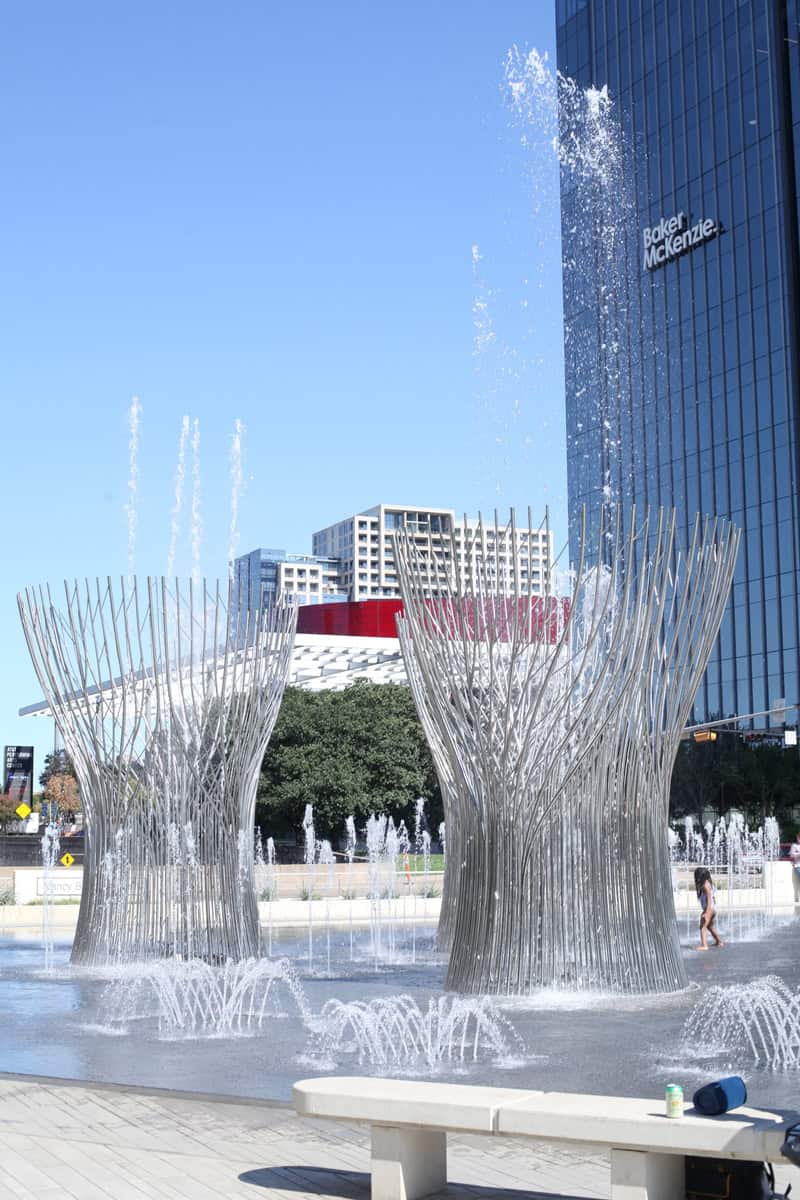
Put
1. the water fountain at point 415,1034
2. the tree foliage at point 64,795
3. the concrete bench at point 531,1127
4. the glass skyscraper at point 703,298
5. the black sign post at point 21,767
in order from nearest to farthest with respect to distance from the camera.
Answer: the concrete bench at point 531,1127
the water fountain at point 415,1034
the glass skyscraper at point 703,298
the black sign post at point 21,767
the tree foliage at point 64,795

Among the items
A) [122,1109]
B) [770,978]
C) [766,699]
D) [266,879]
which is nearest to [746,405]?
[766,699]

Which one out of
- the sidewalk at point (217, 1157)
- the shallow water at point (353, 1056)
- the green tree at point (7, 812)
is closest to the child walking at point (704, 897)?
the shallow water at point (353, 1056)

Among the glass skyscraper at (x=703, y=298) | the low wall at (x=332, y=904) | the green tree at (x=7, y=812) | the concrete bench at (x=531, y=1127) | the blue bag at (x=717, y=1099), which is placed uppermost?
the glass skyscraper at (x=703, y=298)

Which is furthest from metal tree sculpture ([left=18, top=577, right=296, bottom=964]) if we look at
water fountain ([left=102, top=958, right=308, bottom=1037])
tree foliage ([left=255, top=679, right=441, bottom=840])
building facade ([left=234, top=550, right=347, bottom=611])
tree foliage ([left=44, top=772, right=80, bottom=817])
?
building facade ([left=234, top=550, right=347, bottom=611])

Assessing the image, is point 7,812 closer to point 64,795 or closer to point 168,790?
point 64,795

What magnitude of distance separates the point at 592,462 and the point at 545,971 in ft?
167

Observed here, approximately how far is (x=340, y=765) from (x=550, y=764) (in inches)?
1262

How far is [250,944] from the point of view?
45.5 feet

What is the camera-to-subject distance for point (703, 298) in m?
53.2

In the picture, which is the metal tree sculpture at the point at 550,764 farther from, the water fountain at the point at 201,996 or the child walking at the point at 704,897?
the child walking at the point at 704,897

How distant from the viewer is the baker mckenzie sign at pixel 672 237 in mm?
53128

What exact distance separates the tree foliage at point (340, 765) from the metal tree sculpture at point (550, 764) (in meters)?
30.8

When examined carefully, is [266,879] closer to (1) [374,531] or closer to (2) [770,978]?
(2) [770,978]

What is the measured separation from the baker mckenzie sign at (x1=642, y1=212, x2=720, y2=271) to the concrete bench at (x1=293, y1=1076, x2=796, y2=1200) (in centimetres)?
5065
